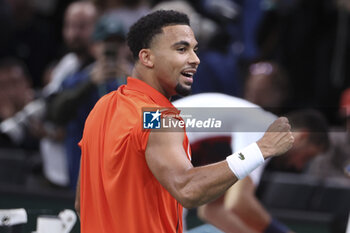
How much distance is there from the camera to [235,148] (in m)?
3.60

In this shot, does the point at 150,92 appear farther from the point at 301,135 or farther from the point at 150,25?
the point at 301,135

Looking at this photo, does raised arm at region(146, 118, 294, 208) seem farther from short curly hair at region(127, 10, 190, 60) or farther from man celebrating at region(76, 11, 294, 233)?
short curly hair at region(127, 10, 190, 60)

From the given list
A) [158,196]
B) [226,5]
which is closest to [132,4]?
[226,5]

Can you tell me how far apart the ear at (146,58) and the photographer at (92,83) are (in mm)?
1846

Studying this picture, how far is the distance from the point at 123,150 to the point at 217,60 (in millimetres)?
2814

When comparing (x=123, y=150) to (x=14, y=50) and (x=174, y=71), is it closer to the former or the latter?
(x=174, y=71)

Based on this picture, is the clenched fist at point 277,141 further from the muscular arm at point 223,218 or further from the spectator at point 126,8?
the spectator at point 126,8

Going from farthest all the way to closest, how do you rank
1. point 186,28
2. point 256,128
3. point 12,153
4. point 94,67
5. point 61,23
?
point 61,23 < point 12,153 < point 94,67 < point 256,128 < point 186,28

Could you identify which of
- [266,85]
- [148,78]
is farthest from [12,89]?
[148,78]

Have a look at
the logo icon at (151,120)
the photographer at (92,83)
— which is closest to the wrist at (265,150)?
the logo icon at (151,120)

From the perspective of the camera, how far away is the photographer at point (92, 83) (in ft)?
14.5

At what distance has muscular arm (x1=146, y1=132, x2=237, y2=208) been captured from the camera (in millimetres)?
2259

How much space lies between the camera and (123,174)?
242 cm

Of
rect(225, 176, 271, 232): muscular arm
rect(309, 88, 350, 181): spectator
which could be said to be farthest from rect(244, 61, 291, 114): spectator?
rect(225, 176, 271, 232): muscular arm
